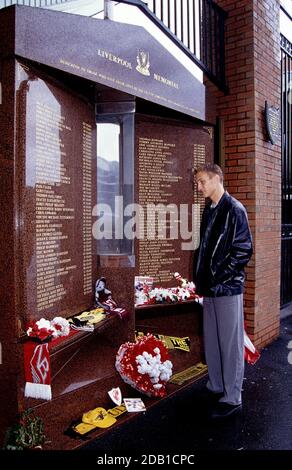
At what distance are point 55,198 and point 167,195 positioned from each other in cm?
158

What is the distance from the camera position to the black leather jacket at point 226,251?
323 cm

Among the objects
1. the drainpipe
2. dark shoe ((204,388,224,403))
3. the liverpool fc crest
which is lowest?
dark shoe ((204,388,224,403))

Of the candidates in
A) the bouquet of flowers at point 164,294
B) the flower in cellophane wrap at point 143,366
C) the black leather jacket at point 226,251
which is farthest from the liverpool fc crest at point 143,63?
the flower in cellophane wrap at point 143,366

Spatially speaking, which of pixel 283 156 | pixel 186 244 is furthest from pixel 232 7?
pixel 186 244

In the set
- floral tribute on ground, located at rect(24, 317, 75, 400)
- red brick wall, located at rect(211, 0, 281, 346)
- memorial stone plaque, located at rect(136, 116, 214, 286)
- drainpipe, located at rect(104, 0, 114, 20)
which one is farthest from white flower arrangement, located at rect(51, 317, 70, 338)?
red brick wall, located at rect(211, 0, 281, 346)

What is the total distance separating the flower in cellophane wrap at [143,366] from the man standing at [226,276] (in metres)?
0.52

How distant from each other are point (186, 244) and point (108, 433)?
2.20 metres

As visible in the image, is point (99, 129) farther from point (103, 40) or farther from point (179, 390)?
point (179, 390)

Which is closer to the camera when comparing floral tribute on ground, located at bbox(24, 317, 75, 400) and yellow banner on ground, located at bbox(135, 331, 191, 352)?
floral tribute on ground, located at bbox(24, 317, 75, 400)

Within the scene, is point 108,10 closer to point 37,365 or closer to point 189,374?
point 37,365

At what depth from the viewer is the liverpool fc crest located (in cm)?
360

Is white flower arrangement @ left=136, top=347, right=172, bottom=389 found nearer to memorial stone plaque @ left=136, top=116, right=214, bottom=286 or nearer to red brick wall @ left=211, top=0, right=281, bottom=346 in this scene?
memorial stone plaque @ left=136, top=116, right=214, bottom=286

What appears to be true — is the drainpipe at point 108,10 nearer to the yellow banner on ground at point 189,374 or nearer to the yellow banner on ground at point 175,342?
the yellow banner on ground at point 175,342

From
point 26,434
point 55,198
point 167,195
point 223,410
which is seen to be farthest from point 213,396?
point 55,198
